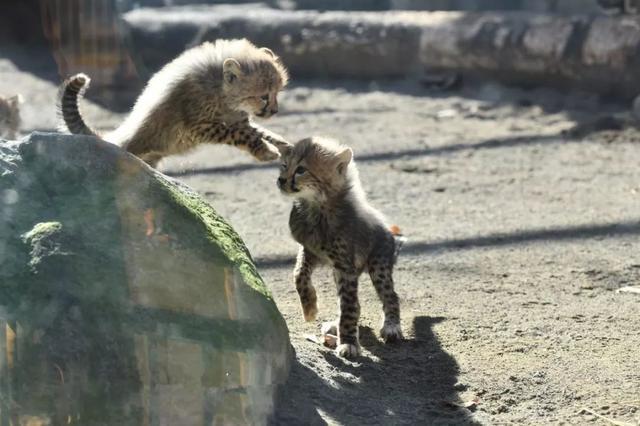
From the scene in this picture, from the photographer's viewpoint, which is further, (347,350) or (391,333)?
(391,333)

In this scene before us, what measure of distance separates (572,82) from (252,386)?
7.87 meters

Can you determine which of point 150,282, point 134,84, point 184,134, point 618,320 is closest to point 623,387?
point 618,320

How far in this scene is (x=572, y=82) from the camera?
34.7 ft

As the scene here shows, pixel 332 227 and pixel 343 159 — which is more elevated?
pixel 343 159

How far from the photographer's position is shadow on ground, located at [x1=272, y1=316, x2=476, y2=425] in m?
3.71

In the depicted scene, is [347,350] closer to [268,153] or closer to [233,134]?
[268,153]

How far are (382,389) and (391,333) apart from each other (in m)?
0.66

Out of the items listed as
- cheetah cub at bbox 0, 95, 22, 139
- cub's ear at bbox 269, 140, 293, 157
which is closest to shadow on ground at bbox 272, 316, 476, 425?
cub's ear at bbox 269, 140, 293, 157

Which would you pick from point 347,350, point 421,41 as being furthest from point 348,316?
point 421,41

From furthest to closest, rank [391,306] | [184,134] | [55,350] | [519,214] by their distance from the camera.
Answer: [519,214] < [184,134] < [391,306] < [55,350]

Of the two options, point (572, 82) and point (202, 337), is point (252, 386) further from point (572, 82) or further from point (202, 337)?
point (572, 82)

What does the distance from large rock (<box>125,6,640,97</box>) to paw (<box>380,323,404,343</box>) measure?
19.1 ft

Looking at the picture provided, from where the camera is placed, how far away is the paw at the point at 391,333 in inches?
191

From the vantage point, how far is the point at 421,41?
11703 mm
